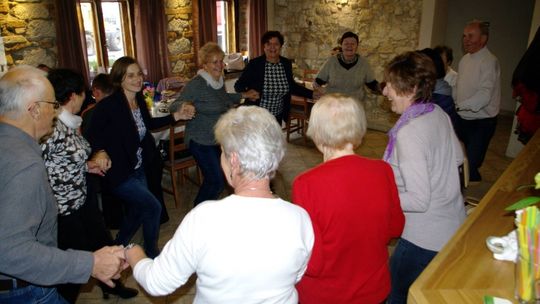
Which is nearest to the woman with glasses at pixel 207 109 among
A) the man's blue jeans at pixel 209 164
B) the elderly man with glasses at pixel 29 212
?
the man's blue jeans at pixel 209 164

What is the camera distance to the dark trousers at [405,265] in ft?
6.13

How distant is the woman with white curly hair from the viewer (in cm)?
114

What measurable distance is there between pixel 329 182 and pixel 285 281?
0.36m

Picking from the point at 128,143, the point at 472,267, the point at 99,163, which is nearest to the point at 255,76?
the point at 128,143

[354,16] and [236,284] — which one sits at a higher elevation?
[354,16]

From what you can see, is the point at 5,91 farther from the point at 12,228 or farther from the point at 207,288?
the point at 207,288

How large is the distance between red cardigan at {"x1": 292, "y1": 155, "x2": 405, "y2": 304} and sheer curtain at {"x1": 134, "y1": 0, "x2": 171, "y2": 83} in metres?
5.50

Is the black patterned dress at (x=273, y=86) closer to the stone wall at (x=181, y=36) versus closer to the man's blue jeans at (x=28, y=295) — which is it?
the man's blue jeans at (x=28, y=295)

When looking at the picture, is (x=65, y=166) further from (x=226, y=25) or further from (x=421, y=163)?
(x=226, y=25)

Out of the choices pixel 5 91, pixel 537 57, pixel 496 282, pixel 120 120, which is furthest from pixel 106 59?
pixel 496 282

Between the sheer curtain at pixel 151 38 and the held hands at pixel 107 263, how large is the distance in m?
5.13

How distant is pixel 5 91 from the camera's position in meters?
1.46

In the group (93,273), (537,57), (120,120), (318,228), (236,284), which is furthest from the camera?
(537,57)

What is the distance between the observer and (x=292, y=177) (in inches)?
191
